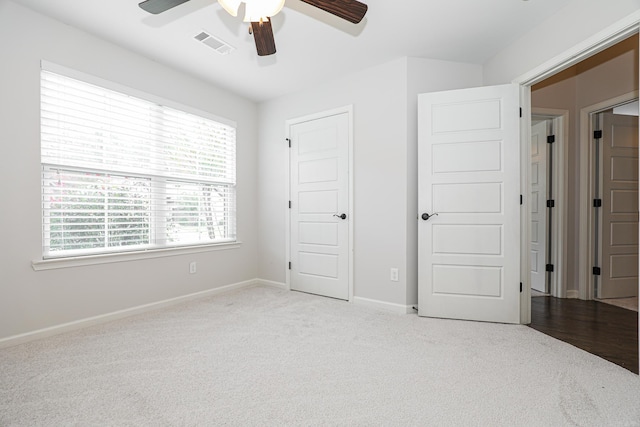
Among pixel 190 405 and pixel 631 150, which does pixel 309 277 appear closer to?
pixel 190 405

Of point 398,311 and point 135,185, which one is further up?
point 135,185

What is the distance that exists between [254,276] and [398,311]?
211 centimetres

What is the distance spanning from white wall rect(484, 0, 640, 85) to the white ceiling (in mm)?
82

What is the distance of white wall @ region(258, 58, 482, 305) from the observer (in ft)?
10.5

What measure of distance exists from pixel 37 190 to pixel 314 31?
8.45 feet

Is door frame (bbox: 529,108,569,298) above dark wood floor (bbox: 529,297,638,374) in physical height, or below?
above

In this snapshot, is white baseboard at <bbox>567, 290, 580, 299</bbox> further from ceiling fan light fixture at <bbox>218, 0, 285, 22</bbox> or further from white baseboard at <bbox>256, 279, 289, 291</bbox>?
ceiling fan light fixture at <bbox>218, 0, 285, 22</bbox>

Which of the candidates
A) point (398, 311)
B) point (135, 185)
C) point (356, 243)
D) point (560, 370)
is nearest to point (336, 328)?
point (398, 311)

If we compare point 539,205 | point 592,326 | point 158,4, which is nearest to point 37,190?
point 158,4

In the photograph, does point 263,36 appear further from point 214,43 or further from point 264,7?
point 214,43

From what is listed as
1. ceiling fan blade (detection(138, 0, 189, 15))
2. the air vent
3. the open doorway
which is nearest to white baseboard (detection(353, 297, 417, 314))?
the open doorway

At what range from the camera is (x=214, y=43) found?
2.87 meters

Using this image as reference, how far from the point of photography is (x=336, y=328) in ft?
9.05

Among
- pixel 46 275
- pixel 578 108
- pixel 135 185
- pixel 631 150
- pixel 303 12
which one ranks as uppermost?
pixel 303 12
